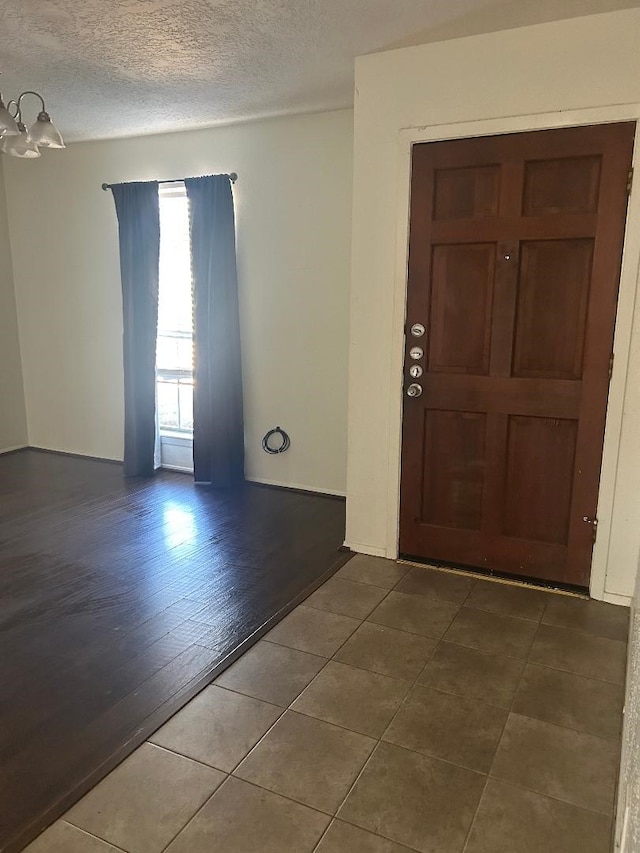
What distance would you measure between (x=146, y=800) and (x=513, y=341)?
7.48 feet

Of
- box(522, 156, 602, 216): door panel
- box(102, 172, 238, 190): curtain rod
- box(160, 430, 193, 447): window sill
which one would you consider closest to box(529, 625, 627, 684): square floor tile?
box(522, 156, 602, 216): door panel

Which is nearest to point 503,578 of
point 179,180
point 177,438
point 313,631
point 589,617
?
point 589,617

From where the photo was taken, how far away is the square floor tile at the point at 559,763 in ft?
5.67

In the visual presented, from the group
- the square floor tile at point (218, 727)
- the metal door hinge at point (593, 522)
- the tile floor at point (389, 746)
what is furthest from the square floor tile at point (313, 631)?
the metal door hinge at point (593, 522)

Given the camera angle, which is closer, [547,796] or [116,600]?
[547,796]

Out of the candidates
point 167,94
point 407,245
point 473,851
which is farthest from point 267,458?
point 473,851

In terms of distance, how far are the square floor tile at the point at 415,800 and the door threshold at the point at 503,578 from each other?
129 cm

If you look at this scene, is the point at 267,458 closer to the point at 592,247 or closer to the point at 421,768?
the point at 592,247

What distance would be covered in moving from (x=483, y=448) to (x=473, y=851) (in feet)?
5.83

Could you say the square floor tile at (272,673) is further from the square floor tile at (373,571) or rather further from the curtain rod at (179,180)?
the curtain rod at (179,180)

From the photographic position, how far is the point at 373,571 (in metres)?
3.11

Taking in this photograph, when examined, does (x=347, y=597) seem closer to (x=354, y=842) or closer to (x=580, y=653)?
(x=580, y=653)

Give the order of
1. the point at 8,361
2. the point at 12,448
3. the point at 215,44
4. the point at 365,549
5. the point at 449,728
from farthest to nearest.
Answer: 1. the point at 12,448
2. the point at 8,361
3. the point at 365,549
4. the point at 215,44
5. the point at 449,728

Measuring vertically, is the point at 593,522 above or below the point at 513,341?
below
